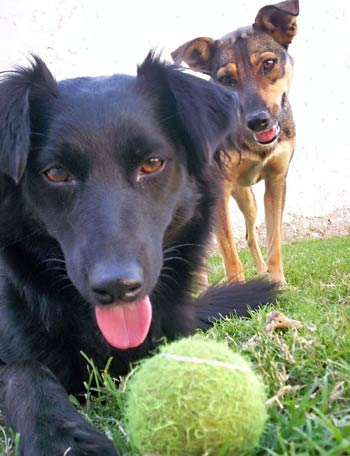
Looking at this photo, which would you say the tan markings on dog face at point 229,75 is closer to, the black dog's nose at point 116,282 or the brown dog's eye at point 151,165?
the brown dog's eye at point 151,165

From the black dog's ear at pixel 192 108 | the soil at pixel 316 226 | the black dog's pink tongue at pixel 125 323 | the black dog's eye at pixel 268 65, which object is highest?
the black dog's ear at pixel 192 108

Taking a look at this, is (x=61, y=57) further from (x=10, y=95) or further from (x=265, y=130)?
(x=10, y=95)

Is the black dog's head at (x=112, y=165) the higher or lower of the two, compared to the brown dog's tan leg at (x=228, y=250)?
higher

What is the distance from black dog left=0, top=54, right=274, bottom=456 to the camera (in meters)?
1.53

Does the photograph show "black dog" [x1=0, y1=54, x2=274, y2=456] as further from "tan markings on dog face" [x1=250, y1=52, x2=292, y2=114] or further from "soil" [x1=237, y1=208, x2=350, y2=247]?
"soil" [x1=237, y1=208, x2=350, y2=247]

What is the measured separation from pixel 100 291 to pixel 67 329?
54cm

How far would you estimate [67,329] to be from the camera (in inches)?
74.4

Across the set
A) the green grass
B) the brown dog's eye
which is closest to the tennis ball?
the green grass

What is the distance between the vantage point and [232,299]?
9.04ft

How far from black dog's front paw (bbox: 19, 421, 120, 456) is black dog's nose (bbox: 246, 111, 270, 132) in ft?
10.8

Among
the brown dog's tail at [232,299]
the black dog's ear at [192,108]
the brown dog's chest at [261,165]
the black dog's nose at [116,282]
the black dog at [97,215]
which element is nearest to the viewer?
the black dog's nose at [116,282]

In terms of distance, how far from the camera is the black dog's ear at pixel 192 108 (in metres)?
1.97

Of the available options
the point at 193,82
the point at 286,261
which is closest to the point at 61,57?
the point at 286,261

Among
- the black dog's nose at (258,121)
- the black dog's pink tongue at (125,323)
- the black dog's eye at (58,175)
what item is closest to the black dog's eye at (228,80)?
the black dog's nose at (258,121)
